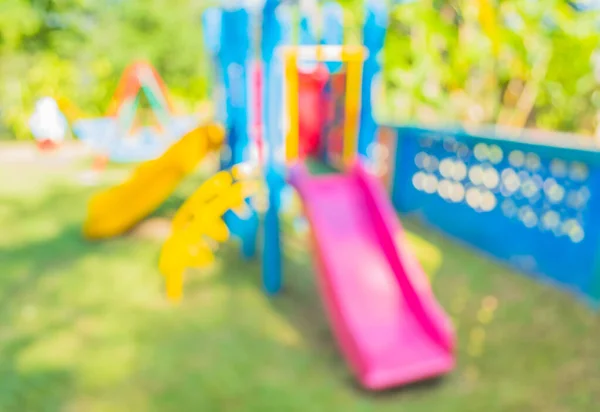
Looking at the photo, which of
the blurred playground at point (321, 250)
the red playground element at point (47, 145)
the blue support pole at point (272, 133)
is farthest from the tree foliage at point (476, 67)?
the blue support pole at point (272, 133)

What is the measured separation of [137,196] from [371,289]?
7.50ft

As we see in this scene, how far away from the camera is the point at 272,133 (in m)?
2.76

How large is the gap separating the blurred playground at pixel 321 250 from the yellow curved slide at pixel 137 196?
0.02 m

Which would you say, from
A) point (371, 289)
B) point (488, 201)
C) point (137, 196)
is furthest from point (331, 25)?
point (371, 289)

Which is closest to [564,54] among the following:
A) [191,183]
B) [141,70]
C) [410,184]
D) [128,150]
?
[410,184]

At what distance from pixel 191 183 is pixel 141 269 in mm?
2527

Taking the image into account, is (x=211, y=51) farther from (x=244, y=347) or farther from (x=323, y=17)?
(x=244, y=347)

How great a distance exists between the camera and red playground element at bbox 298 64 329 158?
23.9 ft

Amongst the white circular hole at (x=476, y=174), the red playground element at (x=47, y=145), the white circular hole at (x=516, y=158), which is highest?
the white circular hole at (x=516, y=158)

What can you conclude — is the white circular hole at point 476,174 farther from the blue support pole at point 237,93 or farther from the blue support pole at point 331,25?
the blue support pole at point 237,93

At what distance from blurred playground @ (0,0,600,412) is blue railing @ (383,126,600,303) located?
0.05ft

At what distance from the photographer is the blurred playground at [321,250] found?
2080 millimetres

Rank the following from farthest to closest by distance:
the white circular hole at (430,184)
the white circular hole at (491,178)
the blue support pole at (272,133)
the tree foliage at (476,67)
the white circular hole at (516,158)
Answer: the tree foliage at (476,67) → the white circular hole at (430,184) → the white circular hole at (491,178) → the white circular hole at (516,158) → the blue support pole at (272,133)

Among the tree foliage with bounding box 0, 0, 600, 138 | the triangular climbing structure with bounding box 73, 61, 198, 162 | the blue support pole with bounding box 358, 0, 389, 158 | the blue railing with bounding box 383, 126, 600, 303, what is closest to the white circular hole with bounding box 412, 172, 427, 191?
the blue railing with bounding box 383, 126, 600, 303
